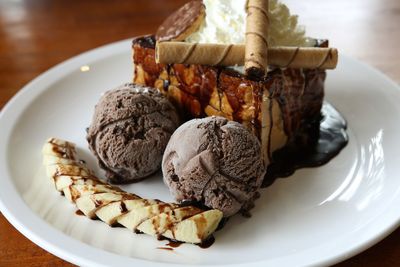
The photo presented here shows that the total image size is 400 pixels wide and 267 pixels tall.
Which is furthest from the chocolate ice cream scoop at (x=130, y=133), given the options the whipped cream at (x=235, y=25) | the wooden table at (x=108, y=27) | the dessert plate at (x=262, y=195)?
the wooden table at (x=108, y=27)

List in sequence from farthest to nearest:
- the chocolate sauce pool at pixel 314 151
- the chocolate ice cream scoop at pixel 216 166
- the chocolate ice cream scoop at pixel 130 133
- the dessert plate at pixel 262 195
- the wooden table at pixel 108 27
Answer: the wooden table at pixel 108 27
the chocolate sauce pool at pixel 314 151
the chocolate ice cream scoop at pixel 130 133
the chocolate ice cream scoop at pixel 216 166
the dessert plate at pixel 262 195

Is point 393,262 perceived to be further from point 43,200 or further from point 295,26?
point 43,200

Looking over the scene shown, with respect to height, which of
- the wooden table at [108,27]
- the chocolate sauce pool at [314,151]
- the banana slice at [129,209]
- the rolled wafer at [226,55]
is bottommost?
the chocolate sauce pool at [314,151]

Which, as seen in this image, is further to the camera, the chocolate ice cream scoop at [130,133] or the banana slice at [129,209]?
the chocolate ice cream scoop at [130,133]

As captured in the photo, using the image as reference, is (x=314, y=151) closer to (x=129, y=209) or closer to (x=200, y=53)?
(x=200, y=53)

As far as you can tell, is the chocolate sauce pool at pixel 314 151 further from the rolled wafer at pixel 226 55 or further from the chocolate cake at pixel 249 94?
the rolled wafer at pixel 226 55

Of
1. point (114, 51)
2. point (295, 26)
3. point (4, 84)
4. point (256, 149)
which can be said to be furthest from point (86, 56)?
point (256, 149)

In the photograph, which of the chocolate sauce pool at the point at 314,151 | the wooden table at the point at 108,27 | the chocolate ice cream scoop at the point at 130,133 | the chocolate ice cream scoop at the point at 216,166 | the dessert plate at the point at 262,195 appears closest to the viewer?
the dessert plate at the point at 262,195

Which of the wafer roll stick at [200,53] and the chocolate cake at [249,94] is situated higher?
the wafer roll stick at [200,53]
